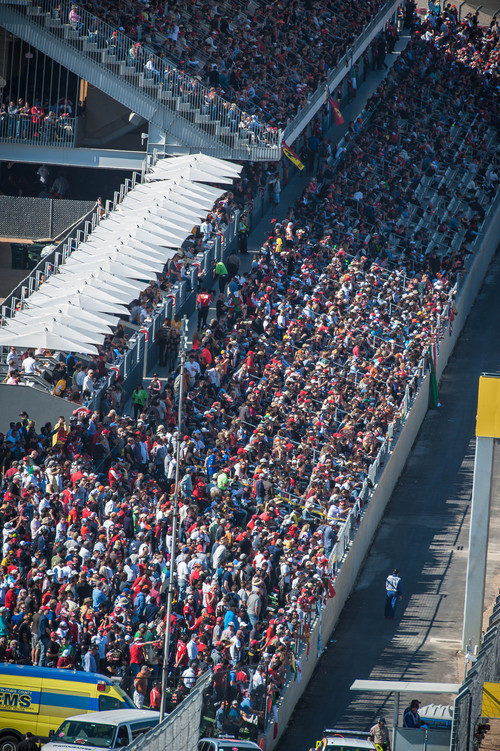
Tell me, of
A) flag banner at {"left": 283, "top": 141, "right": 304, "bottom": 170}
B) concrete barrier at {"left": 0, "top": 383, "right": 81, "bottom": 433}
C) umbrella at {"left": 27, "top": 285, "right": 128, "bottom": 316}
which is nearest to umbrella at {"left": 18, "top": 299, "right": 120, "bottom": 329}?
umbrella at {"left": 27, "top": 285, "right": 128, "bottom": 316}

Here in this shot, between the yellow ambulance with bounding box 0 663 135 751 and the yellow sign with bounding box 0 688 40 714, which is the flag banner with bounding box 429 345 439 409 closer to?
the yellow ambulance with bounding box 0 663 135 751

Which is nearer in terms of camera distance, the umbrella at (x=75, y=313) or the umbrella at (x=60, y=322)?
the umbrella at (x=60, y=322)

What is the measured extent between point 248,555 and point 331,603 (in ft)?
7.56

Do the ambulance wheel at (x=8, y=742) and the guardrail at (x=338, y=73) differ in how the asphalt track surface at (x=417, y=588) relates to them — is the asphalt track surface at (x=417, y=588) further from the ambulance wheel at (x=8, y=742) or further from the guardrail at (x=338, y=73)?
the guardrail at (x=338, y=73)

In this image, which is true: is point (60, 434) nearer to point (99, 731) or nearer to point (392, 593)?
point (392, 593)

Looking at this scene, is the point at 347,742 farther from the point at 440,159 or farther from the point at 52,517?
the point at 440,159

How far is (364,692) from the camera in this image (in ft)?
85.5

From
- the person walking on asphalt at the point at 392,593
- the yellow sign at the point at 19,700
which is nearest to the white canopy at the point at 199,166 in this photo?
the person walking on asphalt at the point at 392,593

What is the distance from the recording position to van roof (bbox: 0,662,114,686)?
2247 cm

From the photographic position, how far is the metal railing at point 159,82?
4297 centimetres

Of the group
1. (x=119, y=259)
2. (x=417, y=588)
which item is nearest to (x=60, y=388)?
(x=119, y=259)

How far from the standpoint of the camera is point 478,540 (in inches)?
1000

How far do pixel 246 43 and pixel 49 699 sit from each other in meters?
30.2

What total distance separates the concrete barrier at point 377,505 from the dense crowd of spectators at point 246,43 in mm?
7736
